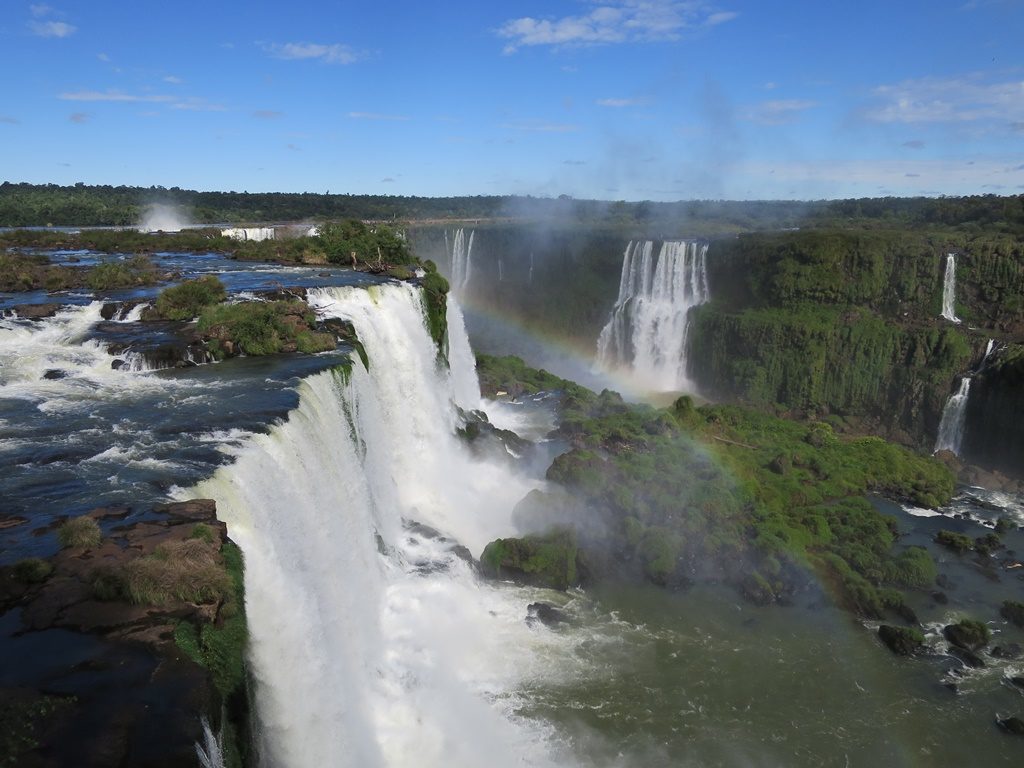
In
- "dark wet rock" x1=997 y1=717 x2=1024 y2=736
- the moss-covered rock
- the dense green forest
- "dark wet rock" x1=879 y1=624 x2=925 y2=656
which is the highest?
the dense green forest

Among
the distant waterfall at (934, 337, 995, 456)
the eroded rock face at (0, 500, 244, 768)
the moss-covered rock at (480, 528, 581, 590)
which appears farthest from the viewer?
the distant waterfall at (934, 337, 995, 456)

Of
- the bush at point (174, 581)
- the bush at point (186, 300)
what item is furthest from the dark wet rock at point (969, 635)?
the bush at point (186, 300)

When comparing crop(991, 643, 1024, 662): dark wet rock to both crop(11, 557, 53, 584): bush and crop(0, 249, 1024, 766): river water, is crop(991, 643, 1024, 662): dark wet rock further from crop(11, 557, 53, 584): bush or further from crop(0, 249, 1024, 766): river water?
crop(11, 557, 53, 584): bush

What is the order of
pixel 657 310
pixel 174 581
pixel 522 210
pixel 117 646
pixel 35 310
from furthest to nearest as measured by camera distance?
pixel 522 210, pixel 657 310, pixel 35 310, pixel 174 581, pixel 117 646

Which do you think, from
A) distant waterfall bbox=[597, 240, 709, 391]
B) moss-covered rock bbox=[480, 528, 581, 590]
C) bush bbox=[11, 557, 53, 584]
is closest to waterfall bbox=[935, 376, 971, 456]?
distant waterfall bbox=[597, 240, 709, 391]

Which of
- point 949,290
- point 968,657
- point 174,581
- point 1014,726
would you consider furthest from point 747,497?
point 949,290

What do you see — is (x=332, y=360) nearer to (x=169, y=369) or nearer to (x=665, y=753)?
(x=169, y=369)

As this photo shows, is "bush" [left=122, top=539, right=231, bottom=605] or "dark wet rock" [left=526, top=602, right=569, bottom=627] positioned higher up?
"bush" [left=122, top=539, right=231, bottom=605]

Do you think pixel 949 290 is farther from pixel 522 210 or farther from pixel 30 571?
pixel 522 210
